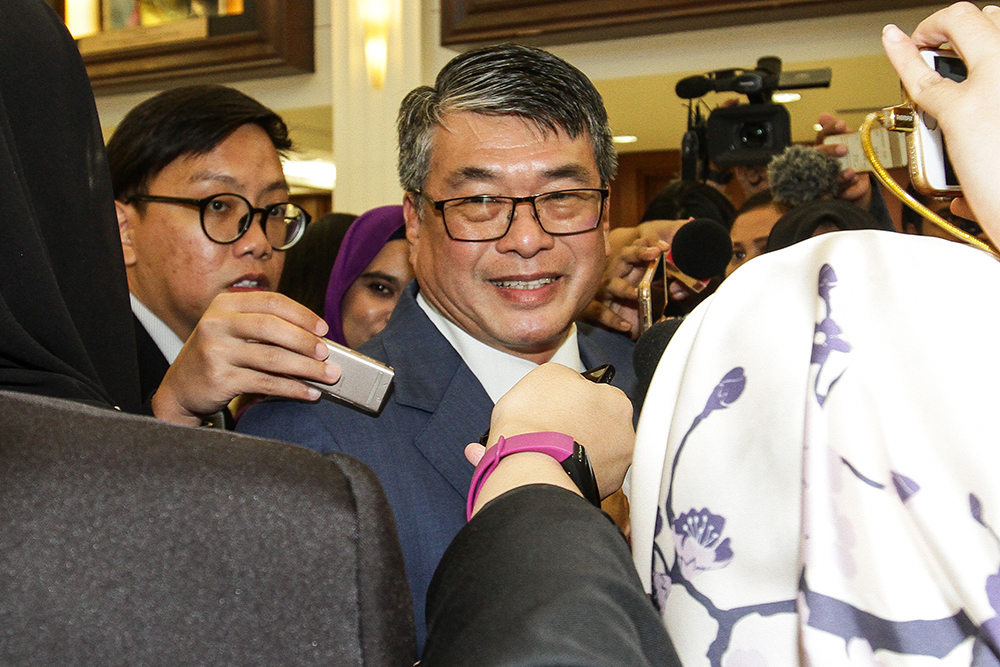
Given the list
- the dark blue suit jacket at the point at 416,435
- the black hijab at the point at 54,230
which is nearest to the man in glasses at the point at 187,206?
the dark blue suit jacket at the point at 416,435

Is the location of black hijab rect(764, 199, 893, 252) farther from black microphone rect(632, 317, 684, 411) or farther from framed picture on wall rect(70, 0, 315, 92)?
framed picture on wall rect(70, 0, 315, 92)

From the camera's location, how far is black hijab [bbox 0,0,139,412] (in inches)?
25.0

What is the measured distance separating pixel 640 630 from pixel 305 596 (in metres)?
0.19

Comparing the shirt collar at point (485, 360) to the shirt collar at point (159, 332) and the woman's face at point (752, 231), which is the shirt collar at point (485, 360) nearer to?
the shirt collar at point (159, 332)

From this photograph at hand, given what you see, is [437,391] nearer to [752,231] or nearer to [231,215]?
[231,215]

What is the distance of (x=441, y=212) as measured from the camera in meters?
1.39

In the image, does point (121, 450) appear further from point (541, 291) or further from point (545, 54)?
point (545, 54)

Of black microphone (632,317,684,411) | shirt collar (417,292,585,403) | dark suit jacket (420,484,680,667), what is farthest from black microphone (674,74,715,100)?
dark suit jacket (420,484,680,667)

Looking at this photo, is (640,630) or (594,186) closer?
(640,630)

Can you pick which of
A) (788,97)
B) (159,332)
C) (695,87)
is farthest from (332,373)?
(788,97)

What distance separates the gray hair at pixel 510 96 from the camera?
4.47ft

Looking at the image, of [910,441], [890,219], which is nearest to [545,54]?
[890,219]

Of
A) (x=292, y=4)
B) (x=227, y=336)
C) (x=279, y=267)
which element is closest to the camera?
(x=227, y=336)

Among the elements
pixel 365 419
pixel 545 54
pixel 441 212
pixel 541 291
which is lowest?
pixel 365 419
